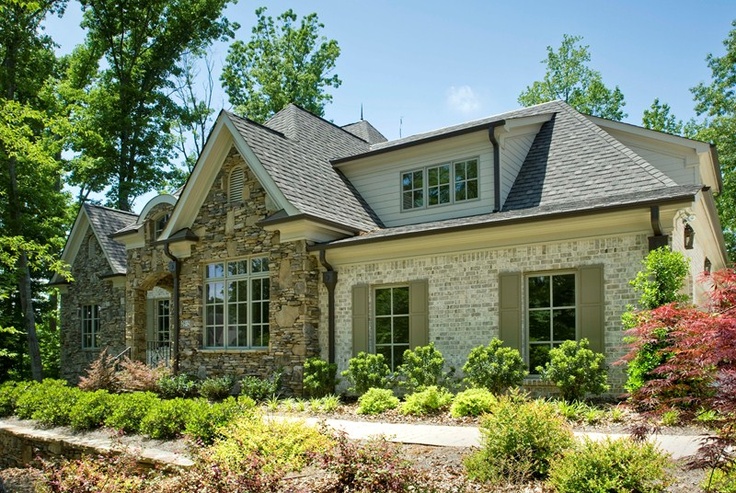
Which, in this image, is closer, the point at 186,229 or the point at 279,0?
the point at 186,229

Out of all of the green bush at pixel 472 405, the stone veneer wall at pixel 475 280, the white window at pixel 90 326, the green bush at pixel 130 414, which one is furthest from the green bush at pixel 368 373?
the white window at pixel 90 326

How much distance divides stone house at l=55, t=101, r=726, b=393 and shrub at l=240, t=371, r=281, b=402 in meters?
0.25

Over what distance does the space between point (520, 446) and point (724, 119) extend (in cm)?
2350

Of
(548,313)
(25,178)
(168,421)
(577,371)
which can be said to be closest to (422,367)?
(548,313)

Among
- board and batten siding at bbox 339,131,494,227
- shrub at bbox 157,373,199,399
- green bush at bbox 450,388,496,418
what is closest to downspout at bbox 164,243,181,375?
shrub at bbox 157,373,199,399

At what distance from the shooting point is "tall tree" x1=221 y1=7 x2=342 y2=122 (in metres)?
30.3

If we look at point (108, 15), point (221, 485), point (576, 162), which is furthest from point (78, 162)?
point (221, 485)

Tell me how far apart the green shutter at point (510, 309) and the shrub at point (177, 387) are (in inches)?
286

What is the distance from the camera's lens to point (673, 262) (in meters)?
8.83

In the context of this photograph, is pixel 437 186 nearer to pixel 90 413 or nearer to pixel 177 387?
pixel 177 387

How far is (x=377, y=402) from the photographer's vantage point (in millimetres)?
10234

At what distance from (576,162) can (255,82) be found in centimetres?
2288

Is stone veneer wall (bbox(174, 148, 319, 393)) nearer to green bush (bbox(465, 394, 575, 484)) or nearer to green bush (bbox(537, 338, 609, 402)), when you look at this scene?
green bush (bbox(537, 338, 609, 402))

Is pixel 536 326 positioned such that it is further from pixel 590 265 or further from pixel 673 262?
pixel 673 262
